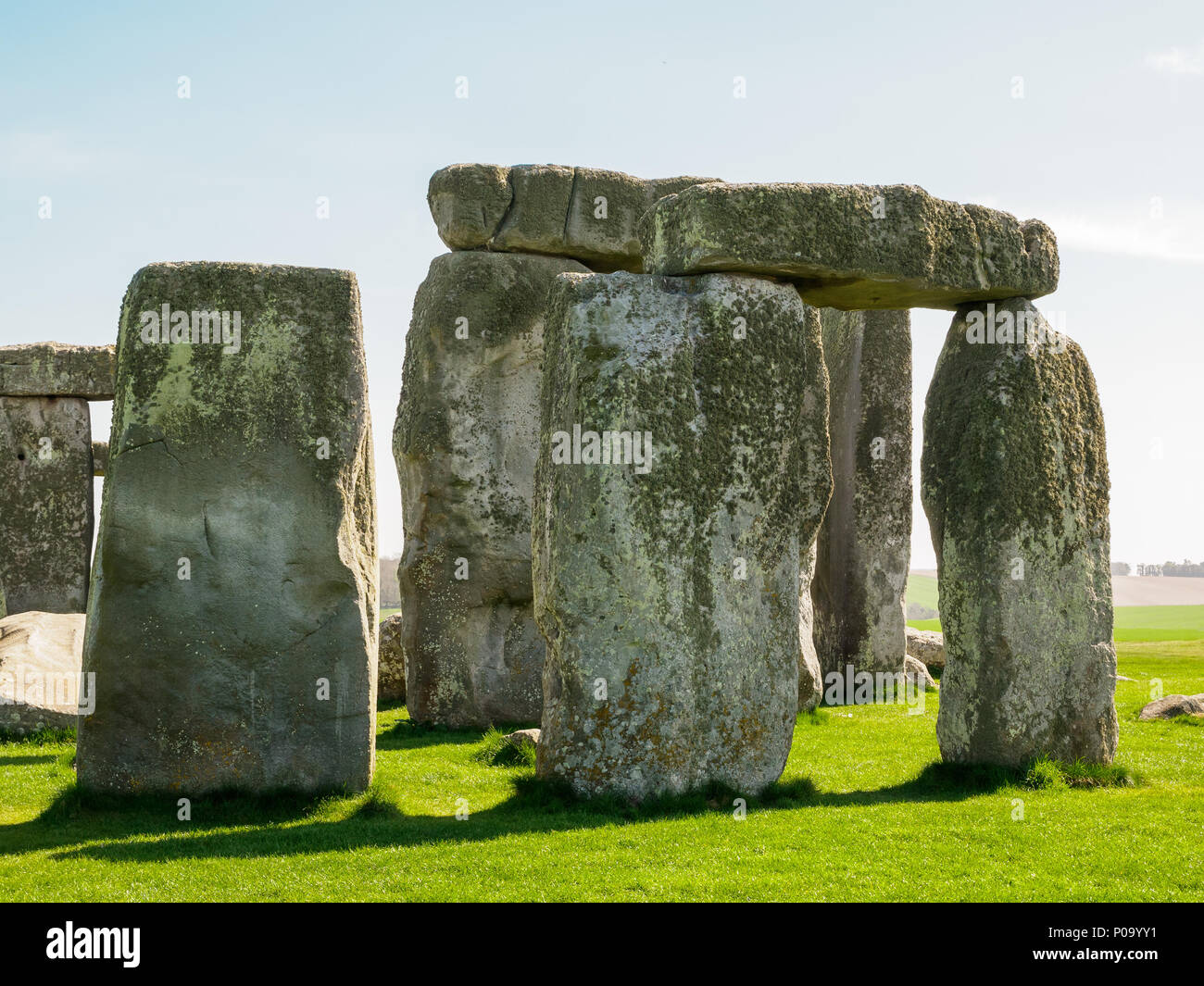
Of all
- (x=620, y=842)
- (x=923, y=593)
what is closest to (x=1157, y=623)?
(x=923, y=593)

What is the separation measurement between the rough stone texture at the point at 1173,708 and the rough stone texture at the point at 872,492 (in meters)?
3.74

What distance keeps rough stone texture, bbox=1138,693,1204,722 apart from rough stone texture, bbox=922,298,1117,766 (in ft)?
10.9

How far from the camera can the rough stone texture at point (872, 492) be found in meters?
16.0

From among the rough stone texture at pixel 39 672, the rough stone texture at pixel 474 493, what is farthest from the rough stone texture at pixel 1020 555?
the rough stone texture at pixel 39 672

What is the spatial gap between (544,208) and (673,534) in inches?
250

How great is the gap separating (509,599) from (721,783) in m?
5.47

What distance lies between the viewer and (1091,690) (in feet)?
31.1

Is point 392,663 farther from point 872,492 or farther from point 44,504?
point 44,504

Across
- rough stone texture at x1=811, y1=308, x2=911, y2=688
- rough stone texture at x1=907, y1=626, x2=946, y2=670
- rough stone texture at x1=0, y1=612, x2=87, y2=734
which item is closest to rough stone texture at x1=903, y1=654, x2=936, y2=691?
rough stone texture at x1=811, y1=308, x2=911, y2=688

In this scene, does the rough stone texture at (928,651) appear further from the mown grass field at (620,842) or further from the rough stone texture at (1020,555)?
the rough stone texture at (1020,555)

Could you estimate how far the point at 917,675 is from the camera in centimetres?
1653

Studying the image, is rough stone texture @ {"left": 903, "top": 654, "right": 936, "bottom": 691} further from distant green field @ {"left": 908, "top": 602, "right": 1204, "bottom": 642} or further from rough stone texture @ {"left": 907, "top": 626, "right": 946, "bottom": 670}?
distant green field @ {"left": 908, "top": 602, "right": 1204, "bottom": 642}

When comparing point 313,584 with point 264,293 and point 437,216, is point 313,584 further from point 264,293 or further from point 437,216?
point 437,216
